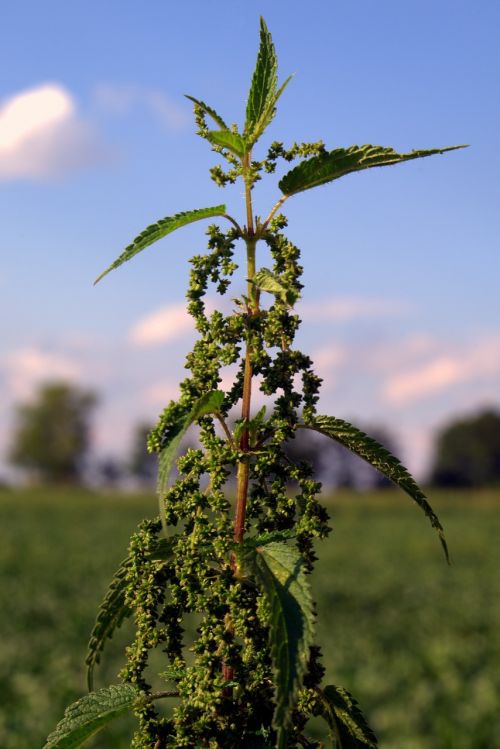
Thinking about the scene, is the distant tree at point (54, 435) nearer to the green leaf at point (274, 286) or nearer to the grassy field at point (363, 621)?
the grassy field at point (363, 621)

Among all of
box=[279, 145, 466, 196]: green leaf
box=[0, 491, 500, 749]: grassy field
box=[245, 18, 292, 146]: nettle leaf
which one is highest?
box=[245, 18, 292, 146]: nettle leaf

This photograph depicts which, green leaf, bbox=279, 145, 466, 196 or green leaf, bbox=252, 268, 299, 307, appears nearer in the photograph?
green leaf, bbox=252, 268, 299, 307

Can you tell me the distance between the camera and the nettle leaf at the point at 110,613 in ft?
5.49

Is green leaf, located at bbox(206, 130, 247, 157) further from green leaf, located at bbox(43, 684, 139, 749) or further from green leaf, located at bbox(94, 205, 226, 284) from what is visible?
green leaf, located at bbox(43, 684, 139, 749)

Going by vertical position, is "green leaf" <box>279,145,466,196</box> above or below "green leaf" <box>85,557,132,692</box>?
above

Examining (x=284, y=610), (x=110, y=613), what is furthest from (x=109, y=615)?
(x=284, y=610)

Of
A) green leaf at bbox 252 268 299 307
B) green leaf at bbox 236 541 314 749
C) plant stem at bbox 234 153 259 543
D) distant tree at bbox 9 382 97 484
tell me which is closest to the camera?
green leaf at bbox 236 541 314 749

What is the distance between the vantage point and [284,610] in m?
1.42

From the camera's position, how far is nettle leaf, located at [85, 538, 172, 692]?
1673mm

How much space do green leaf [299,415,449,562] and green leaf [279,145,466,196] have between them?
418 millimetres

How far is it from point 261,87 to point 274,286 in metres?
0.41

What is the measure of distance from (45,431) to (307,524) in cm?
10756

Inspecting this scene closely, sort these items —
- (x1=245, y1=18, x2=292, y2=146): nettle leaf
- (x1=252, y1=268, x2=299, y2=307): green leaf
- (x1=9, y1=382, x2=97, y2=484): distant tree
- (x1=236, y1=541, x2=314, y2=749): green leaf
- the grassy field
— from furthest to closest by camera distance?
(x1=9, y1=382, x2=97, y2=484): distant tree
the grassy field
(x1=245, y1=18, x2=292, y2=146): nettle leaf
(x1=252, y1=268, x2=299, y2=307): green leaf
(x1=236, y1=541, x2=314, y2=749): green leaf

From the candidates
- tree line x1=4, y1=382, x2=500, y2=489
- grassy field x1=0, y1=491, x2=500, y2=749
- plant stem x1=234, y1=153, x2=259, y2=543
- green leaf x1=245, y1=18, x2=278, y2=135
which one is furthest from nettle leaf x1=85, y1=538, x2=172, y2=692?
tree line x1=4, y1=382, x2=500, y2=489
